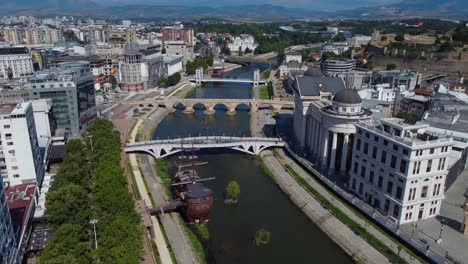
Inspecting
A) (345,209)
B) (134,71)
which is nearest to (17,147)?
(345,209)

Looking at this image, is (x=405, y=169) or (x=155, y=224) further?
(x=155, y=224)

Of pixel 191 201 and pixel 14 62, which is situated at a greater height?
pixel 14 62

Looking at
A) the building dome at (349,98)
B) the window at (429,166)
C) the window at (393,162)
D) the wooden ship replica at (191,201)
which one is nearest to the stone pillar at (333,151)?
the building dome at (349,98)

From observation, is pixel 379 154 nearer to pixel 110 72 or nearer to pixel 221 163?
pixel 221 163

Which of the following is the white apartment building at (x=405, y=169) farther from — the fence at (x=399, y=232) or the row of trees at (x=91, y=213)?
the row of trees at (x=91, y=213)

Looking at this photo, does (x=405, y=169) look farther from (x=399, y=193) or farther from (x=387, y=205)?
(x=387, y=205)

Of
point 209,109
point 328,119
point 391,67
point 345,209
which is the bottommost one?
point 209,109

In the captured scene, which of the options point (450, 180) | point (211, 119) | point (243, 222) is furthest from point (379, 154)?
point (211, 119)
